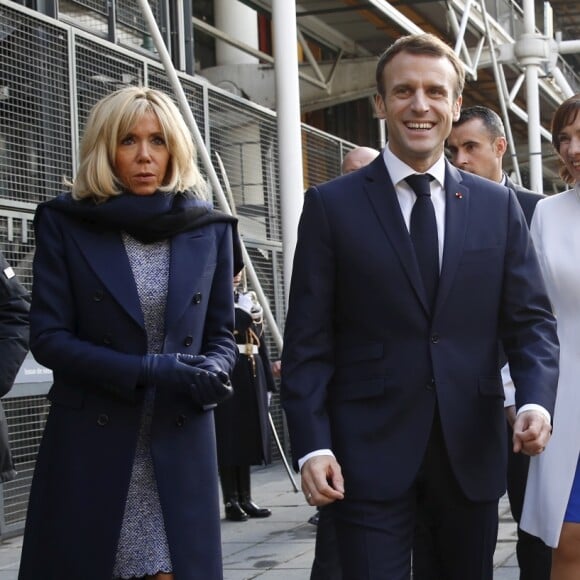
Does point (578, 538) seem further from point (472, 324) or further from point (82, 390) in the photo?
point (82, 390)

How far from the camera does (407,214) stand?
398 cm

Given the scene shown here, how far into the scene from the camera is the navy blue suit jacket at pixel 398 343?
12.6 ft

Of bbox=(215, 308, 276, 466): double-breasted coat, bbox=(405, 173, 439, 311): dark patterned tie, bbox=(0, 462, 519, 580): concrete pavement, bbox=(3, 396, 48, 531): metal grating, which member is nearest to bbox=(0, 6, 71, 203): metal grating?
bbox=(3, 396, 48, 531): metal grating

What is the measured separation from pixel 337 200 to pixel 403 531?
0.94 metres

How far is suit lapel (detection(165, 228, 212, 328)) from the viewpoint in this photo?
13.5 feet

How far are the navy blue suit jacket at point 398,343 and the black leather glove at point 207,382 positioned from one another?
210mm

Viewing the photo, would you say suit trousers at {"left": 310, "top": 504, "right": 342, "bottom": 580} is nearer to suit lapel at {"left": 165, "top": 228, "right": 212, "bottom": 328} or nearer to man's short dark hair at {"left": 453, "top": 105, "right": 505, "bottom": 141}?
suit lapel at {"left": 165, "top": 228, "right": 212, "bottom": 328}

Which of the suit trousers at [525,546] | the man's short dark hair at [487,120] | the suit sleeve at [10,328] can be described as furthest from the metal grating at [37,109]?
the suit trousers at [525,546]

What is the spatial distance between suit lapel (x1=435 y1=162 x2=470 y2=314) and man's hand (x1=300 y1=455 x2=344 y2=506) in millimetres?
516

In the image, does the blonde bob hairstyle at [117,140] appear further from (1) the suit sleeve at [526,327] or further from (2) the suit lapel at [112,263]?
(1) the suit sleeve at [526,327]

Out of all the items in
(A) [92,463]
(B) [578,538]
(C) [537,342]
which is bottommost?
(B) [578,538]

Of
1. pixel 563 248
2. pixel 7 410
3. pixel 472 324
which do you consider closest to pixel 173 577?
pixel 472 324

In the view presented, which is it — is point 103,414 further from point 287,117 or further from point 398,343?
point 287,117

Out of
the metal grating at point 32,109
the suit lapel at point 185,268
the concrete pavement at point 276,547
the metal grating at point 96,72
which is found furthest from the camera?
the metal grating at point 96,72
